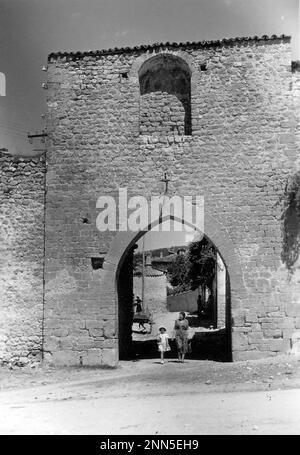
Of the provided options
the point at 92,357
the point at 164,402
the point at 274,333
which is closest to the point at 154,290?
the point at 92,357

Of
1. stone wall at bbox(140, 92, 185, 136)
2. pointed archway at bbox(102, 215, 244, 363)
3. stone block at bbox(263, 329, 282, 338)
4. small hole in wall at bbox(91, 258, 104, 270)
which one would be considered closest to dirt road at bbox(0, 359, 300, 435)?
stone block at bbox(263, 329, 282, 338)

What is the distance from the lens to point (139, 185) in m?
10.3

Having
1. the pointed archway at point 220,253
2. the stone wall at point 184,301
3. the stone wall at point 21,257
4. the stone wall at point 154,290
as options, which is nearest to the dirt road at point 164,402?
the pointed archway at point 220,253

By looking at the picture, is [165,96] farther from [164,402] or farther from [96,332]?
[164,402]

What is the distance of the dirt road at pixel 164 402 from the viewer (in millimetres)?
5273

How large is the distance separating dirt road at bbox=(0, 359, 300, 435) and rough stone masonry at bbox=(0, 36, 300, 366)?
1059 millimetres

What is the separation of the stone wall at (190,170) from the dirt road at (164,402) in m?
1.00

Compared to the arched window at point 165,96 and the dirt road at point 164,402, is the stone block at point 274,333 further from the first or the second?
the arched window at point 165,96

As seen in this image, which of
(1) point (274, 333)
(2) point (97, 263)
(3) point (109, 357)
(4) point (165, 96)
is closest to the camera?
(1) point (274, 333)

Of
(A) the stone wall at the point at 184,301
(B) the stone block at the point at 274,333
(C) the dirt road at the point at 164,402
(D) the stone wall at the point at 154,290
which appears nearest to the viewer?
(C) the dirt road at the point at 164,402

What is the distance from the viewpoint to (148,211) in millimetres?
10195

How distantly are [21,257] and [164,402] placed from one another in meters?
4.90
